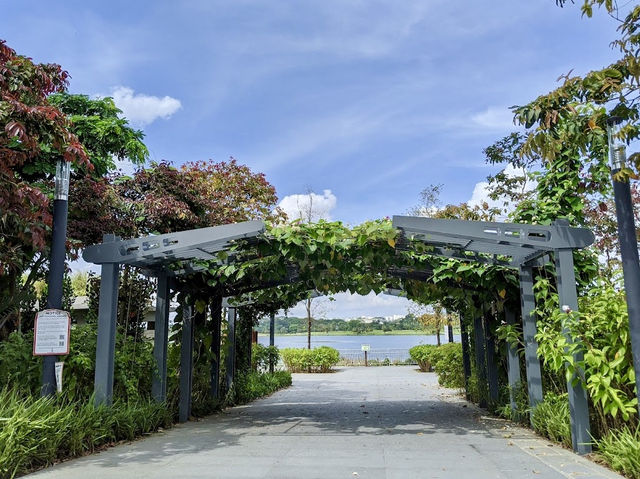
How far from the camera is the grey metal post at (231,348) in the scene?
11.5 m

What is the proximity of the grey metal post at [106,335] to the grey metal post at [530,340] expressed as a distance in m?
5.63

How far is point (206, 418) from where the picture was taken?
9281 millimetres

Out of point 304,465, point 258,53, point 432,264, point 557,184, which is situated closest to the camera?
point 304,465

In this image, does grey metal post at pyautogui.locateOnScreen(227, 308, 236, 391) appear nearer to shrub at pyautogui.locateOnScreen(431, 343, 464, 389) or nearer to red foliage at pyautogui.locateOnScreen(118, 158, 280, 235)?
red foliage at pyautogui.locateOnScreen(118, 158, 280, 235)

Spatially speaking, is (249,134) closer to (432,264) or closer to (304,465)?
(432,264)

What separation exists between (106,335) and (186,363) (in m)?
2.31

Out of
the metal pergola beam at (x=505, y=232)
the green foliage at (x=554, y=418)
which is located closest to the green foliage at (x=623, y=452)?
the green foliage at (x=554, y=418)

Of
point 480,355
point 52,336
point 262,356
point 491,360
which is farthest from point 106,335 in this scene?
point 262,356

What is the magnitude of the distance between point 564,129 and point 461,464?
3.45 metres

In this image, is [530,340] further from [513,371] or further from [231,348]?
[231,348]

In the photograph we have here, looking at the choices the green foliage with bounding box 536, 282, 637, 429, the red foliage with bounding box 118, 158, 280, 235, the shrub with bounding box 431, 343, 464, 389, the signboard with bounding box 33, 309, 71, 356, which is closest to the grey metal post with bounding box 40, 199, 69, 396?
the signboard with bounding box 33, 309, 71, 356

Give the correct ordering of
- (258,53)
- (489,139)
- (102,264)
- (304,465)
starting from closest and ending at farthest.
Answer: (304,465)
(102,264)
(258,53)
(489,139)

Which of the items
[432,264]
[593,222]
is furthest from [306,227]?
[593,222]

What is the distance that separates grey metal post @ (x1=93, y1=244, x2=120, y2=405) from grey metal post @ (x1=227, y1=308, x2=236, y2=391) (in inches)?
189
